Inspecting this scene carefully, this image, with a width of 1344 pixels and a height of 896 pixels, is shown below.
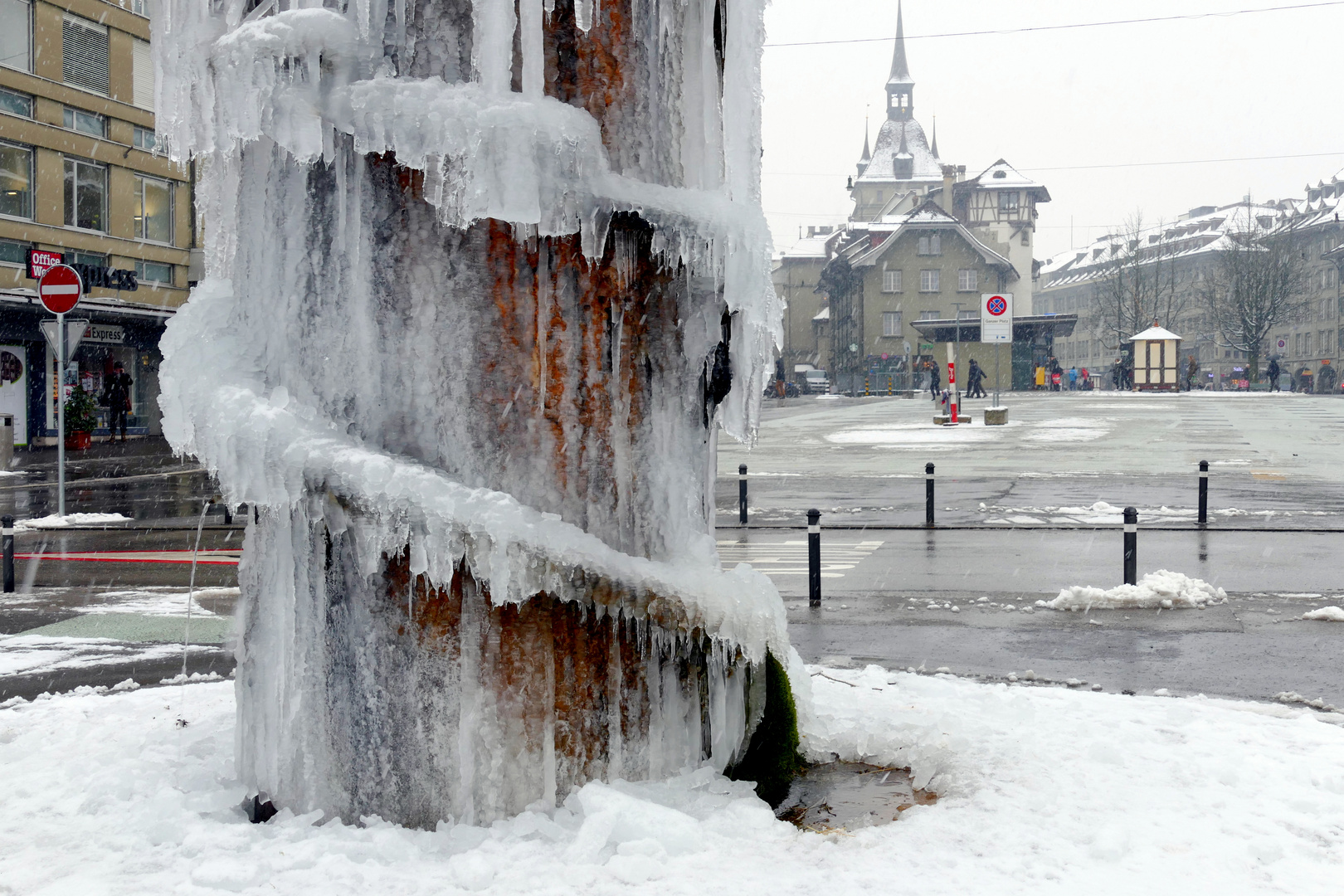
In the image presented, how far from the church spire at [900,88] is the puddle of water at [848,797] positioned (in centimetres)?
14261

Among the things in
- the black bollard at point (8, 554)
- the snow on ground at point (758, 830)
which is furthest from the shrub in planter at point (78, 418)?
the snow on ground at point (758, 830)

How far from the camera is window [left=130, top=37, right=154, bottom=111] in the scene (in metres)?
34.4

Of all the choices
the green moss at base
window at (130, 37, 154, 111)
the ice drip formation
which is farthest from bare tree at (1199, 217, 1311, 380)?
the ice drip formation

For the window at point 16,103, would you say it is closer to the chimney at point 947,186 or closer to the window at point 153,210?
the window at point 153,210

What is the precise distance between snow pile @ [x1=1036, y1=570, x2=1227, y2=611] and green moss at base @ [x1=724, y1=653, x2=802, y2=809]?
582 centimetres

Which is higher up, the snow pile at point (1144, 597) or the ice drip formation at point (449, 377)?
the ice drip formation at point (449, 377)

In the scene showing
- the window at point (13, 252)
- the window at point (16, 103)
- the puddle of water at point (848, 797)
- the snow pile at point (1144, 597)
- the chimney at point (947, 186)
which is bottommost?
the snow pile at point (1144, 597)

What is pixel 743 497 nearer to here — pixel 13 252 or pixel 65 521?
pixel 65 521

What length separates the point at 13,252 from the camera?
30.2 m

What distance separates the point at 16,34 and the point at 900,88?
12330 centimetres

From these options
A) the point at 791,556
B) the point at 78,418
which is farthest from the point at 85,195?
the point at 791,556

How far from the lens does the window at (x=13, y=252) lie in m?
29.9

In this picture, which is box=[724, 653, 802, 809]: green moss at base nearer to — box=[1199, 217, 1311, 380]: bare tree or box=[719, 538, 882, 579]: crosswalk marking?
box=[719, 538, 882, 579]: crosswalk marking

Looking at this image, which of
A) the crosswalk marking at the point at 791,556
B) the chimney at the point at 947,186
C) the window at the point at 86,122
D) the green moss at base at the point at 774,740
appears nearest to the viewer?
the green moss at base at the point at 774,740
